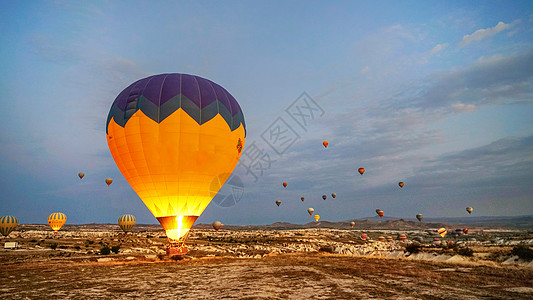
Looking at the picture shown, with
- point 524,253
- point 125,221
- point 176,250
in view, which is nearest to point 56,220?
point 125,221

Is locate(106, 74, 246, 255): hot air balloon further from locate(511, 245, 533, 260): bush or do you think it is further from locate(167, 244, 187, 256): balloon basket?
locate(511, 245, 533, 260): bush

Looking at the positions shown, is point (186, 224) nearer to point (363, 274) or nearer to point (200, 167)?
point (200, 167)

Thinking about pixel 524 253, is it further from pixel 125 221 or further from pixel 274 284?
pixel 125 221

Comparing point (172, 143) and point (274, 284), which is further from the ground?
point (172, 143)

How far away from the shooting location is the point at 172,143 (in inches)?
805

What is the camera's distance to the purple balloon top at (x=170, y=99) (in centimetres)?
2064

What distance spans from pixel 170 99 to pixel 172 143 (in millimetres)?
2861

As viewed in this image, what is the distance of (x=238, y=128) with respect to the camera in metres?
23.9

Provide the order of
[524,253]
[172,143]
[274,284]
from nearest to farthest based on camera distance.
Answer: [274,284] < [524,253] < [172,143]

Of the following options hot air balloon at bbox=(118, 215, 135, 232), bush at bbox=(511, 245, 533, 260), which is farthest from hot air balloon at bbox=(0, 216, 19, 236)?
bush at bbox=(511, 245, 533, 260)

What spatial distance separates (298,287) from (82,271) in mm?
12293

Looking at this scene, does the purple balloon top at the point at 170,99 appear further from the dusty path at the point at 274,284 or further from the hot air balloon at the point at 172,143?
the dusty path at the point at 274,284

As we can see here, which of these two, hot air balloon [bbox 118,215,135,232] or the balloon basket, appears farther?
hot air balloon [bbox 118,215,135,232]

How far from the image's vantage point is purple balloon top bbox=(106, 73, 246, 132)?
67.7 ft
